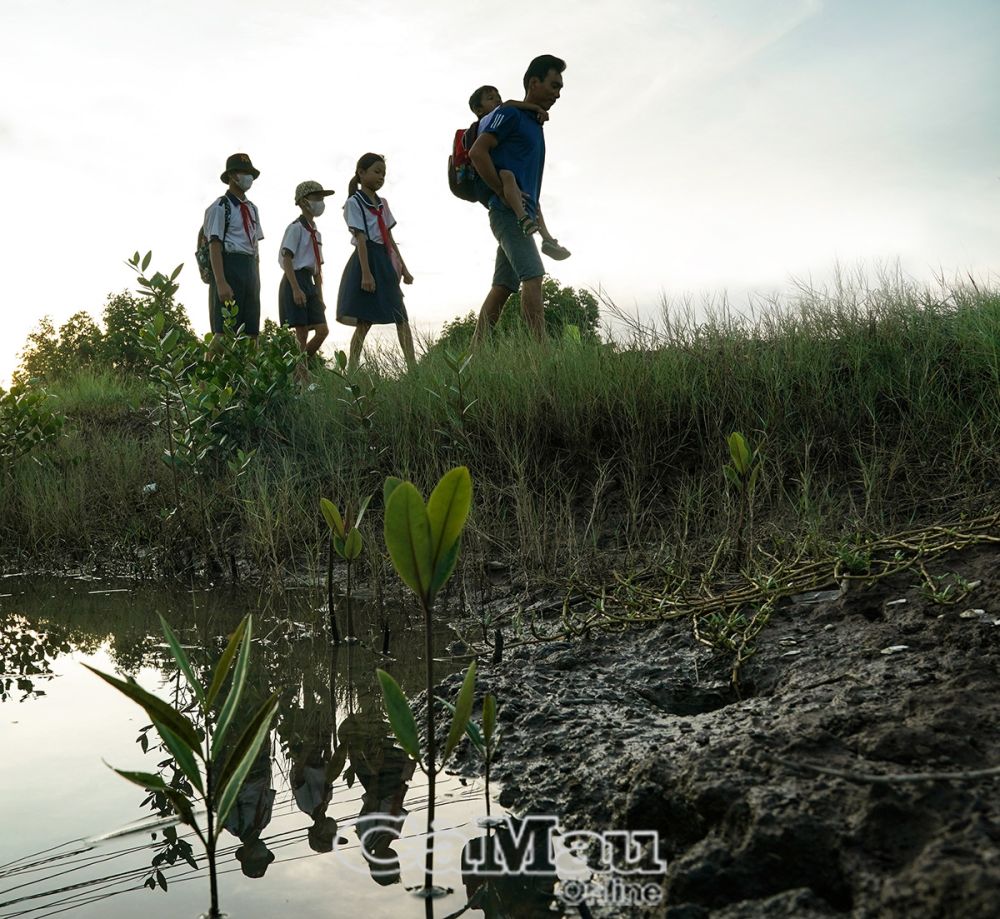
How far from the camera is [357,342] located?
7.84 metres

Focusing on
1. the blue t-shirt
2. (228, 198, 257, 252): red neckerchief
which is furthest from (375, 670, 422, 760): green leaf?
(228, 198, 257, 252): red neckerchief

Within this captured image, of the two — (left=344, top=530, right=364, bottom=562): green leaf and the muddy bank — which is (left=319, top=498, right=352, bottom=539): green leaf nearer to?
(left=344, top=530, right=364, bottom=562): green leaf

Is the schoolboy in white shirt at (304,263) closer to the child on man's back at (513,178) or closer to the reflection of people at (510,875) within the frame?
the child on man's back at (513,178)

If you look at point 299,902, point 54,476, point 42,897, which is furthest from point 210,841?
point 54,476

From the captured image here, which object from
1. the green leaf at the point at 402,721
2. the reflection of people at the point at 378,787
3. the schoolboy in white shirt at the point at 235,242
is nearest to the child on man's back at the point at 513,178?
the schoolboy in white shirt at the point at 235,242

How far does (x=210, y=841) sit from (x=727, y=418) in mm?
3803

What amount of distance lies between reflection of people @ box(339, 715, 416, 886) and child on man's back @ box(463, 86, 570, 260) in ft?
15.7

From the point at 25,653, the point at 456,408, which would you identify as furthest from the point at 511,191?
the point at 25,653

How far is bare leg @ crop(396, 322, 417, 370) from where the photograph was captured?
6628 mm

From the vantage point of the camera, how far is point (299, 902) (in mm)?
1510

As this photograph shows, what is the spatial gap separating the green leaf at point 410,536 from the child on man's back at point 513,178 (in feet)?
17.6

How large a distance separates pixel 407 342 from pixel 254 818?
5851mm

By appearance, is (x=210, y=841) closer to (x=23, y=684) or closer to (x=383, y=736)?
(x=383, y=736)

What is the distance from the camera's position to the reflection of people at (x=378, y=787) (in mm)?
1657
